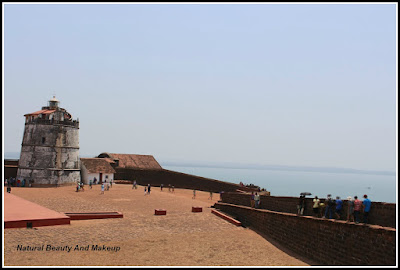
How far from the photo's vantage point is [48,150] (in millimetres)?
31781

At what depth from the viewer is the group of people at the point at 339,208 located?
11.8m

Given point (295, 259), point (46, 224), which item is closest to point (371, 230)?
point (295, 259)

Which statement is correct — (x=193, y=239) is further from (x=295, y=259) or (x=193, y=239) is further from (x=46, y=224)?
(x=46, y=224)

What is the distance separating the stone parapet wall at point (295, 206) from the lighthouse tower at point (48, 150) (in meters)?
16.9

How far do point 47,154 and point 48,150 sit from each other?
372 millimetres

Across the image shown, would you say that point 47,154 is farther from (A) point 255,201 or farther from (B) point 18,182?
(A) point 255,201

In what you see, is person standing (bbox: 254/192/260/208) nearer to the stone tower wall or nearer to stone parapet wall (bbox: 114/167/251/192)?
stone parapet wall (bbox: 114/167/251/192)

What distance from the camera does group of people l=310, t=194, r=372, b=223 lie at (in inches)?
465

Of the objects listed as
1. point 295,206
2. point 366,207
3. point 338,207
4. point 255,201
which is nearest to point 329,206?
point 338,207

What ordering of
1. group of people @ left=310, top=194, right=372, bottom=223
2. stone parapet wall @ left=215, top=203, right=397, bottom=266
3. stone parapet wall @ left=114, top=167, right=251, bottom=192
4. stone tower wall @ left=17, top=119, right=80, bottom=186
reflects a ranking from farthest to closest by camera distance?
1. stone parapet wall @ left=114, top=167, right=251, bottom=192
2. stone tower wall @ left=17, top=119, right=80, bottom=186
3. group of people @ left=310, top=194, right=372, bottom=223
4. stone parapet wall @ left=215, top=203, right=397, bottom=266

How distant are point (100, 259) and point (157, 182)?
27073 mm

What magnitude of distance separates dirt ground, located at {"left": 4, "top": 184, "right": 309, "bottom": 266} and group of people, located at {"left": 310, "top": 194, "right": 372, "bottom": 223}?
2.00 meters

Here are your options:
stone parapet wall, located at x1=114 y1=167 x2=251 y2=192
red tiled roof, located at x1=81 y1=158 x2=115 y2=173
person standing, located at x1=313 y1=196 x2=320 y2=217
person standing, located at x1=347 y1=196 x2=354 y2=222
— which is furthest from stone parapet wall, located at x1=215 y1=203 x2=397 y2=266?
red tiled roof, located at x1=81 y1=158 x2=115 y2=173

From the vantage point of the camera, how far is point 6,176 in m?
33.1
